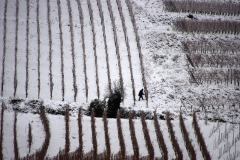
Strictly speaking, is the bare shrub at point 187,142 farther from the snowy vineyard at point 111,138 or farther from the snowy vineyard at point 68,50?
the snowy vineyard at point 68,50

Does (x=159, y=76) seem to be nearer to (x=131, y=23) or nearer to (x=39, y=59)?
(x=131, y=23)

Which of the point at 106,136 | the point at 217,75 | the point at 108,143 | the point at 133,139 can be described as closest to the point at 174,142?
the point at 133,139

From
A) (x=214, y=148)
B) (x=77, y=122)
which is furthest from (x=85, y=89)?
(x=214, y=148)

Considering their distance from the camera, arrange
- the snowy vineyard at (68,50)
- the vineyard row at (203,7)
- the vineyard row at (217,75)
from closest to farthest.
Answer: the snowy vineyard at (68,50) < the vineyard row at (217,75) < the vineyard row at (203,7)

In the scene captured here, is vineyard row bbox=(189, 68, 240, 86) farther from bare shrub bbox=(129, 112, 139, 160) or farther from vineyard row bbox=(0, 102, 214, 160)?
bare shrub bbox=(129, 112, 139, 160)

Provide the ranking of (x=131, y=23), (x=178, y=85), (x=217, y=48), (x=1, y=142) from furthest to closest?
(x=131, y=23) → (x=217, y=48) → (x=178, y=85) → (x=1, y=142)

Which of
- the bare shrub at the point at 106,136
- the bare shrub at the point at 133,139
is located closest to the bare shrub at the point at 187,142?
the bare shrub at the point at 133,139
